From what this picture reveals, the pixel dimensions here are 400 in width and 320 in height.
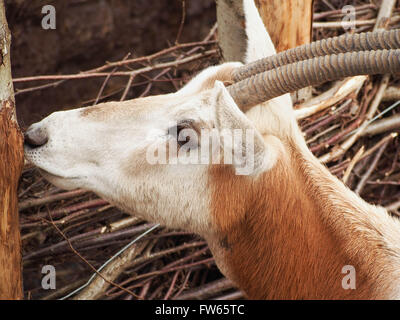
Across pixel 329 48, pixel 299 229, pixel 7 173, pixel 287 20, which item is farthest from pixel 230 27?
pixel 7 173

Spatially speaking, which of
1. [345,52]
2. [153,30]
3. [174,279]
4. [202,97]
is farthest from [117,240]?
[153,30]

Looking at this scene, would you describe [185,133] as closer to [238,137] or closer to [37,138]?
[238,137]

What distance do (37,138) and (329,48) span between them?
122cm

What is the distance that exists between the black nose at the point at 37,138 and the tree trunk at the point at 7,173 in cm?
4

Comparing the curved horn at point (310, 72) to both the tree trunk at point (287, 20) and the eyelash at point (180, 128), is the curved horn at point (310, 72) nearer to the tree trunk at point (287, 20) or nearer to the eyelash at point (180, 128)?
the eyelash at point (180, 128)

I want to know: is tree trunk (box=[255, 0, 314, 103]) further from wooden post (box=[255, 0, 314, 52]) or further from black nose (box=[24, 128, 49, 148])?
black nose (box=[24, 128, 49, 148])

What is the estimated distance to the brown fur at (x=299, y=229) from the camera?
6.94 ft

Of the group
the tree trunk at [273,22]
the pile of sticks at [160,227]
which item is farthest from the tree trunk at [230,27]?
the pile of sticks at [160,227]

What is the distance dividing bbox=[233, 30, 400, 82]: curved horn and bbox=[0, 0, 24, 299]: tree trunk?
92cm

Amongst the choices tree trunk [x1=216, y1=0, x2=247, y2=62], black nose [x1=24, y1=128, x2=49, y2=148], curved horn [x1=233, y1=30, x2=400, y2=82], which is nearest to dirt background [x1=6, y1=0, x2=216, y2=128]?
tree trunk [x1=216, y1=0, x2=247, y2=62]

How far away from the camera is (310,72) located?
6.65ft
